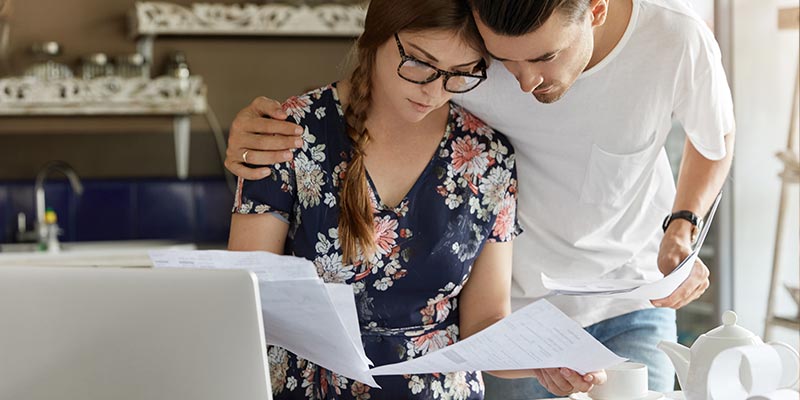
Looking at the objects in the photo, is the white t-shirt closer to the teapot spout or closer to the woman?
the woman

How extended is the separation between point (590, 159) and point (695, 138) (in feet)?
0.63

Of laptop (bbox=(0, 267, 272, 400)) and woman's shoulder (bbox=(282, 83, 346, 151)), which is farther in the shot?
woman's shoulder (bbox=(282, 83, 346, 151))

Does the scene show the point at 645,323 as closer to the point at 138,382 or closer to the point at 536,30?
the point at 536,30

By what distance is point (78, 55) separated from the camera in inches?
156

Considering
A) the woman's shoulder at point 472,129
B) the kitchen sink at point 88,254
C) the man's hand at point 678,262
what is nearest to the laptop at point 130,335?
the woman's shoulder at point 472,129

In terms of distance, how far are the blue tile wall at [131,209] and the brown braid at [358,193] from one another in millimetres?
2560

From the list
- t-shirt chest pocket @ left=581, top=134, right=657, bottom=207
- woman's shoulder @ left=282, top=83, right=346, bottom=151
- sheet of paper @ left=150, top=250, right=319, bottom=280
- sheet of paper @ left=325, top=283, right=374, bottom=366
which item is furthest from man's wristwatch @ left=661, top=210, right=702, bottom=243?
sheet of paper @ left=150, top=250, right=319, bottom=280

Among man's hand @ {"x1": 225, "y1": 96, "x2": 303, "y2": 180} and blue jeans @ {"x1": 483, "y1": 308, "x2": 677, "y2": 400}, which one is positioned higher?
man's hand @ {"x1": 225, "y1": 96, "x2": 303, "y2": 180}

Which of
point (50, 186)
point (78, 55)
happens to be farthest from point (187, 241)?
point (78, 55)

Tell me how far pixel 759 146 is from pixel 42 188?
2.84m

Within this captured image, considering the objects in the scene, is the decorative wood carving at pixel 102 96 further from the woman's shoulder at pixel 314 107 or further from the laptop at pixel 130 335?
the laptop at pixel 130 335

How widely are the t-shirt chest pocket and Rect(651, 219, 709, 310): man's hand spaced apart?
0.40 ft

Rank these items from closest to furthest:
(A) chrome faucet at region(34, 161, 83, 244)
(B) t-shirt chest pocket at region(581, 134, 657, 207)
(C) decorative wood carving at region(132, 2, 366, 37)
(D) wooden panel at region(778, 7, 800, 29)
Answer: (B) t-shirt chest pocket at region(581, 134, 657, 207)
(D) wooden panel at region(778, 7, 800, 29)
(A) chrome faucet at region(34, 161, 83, 244)
(C) decorative wood carving at region(132, 2, 366, 37)

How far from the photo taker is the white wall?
3871mm
